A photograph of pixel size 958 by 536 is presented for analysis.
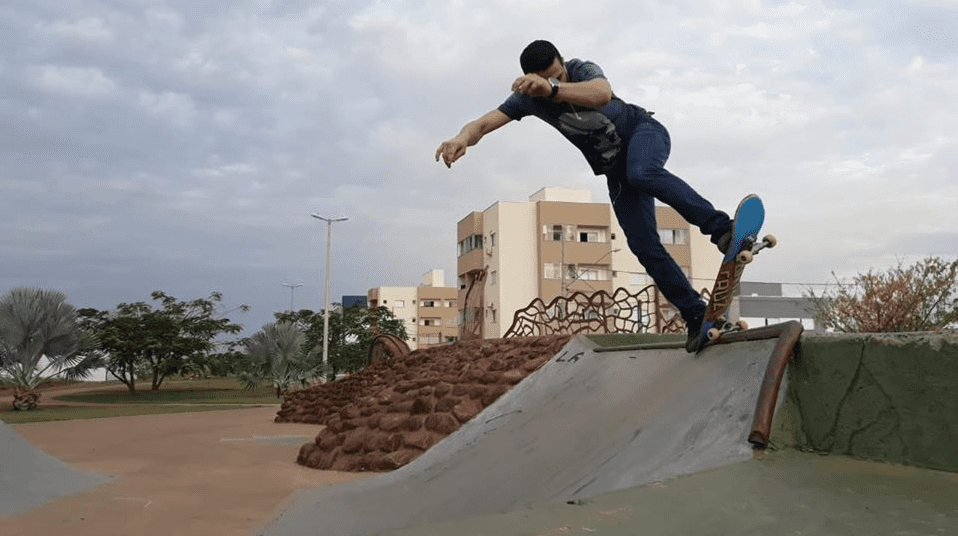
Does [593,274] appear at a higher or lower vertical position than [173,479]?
higher

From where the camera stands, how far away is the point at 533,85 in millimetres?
3014

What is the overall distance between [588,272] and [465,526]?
41.1 meters

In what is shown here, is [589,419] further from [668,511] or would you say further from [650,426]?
[668,511]

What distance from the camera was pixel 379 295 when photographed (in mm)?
79375

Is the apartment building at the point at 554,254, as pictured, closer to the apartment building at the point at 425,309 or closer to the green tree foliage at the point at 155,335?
the green tree foliage at the point at 155,335

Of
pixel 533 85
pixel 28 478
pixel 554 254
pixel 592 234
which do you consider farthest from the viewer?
pixel 592 234

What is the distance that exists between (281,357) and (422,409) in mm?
20155

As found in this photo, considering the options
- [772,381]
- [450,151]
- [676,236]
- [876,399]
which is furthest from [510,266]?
[876,399]

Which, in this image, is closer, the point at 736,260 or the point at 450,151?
the point at 736,260

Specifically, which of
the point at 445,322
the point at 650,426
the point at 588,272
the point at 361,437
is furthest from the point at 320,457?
the point at 445,322

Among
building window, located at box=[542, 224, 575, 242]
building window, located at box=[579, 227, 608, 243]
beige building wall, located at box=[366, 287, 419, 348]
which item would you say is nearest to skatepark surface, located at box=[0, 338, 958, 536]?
building window, located at box=[542, 224, 575, 242]

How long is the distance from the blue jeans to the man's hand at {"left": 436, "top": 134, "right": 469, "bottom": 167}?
0.80m

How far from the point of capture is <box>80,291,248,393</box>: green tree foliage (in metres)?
28.9

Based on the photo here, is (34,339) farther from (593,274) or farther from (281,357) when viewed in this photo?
(593,274)
